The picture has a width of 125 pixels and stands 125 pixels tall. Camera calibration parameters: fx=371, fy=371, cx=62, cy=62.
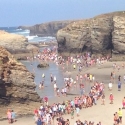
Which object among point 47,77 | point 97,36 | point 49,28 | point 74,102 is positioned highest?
point 97,36

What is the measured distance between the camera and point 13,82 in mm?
23703

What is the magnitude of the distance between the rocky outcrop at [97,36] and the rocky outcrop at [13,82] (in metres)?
28.6

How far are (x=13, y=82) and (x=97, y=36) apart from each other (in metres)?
33.6

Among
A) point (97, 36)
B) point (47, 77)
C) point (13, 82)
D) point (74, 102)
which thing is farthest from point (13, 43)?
point (13, 82)

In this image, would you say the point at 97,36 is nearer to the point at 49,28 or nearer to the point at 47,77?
the point at 47,77

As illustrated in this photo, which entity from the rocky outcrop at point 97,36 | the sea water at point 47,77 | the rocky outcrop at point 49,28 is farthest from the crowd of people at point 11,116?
the rocky outcrop at point 49,28

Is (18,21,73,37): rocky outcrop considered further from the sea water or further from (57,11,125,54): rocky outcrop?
the sea water

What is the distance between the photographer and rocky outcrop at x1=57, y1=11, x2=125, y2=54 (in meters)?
51.9

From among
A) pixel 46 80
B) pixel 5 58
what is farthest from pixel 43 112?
pixel 46 80

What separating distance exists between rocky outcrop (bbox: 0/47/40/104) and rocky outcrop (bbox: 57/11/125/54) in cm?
2865

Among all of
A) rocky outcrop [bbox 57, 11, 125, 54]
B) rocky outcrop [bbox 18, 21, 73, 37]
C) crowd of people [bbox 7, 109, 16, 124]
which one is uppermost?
rocky outcrop [bbox 57, 11, 125, 54]

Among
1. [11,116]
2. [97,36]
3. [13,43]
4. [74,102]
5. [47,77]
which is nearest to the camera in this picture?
[11,116]

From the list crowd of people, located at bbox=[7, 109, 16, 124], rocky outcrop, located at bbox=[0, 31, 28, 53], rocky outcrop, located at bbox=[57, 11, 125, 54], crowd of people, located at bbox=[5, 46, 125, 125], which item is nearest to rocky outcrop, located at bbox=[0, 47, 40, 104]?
crowd of people, located at bbox=[7, 109, 16, 124]

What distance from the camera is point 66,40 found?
202 ft
